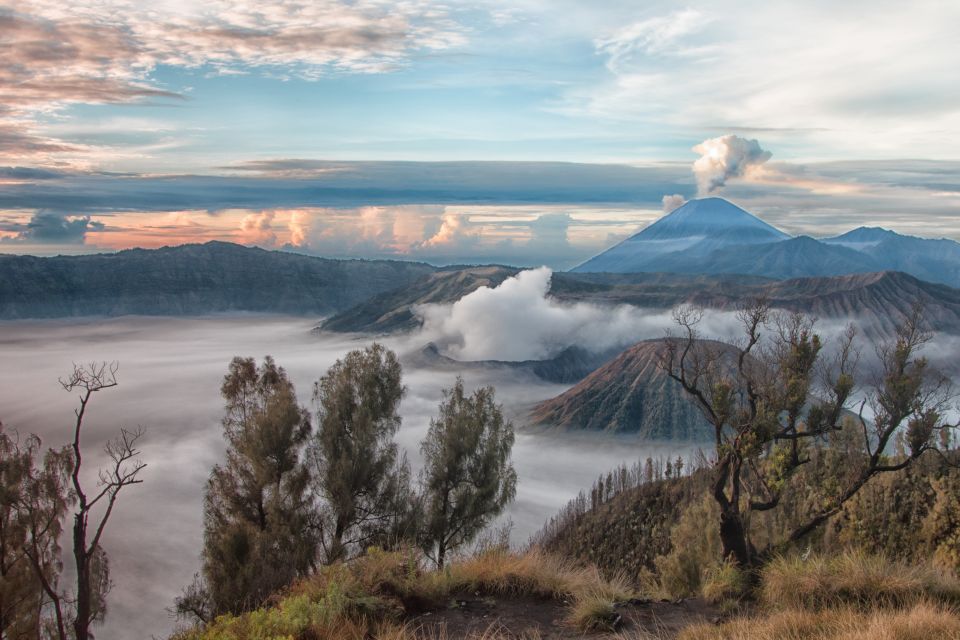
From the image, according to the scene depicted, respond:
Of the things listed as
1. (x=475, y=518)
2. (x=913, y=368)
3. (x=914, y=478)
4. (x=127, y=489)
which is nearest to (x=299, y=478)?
(x=475, y=518)

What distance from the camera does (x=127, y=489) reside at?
14038 centimetres

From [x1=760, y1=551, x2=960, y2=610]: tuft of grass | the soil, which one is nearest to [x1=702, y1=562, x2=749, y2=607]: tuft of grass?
the soil

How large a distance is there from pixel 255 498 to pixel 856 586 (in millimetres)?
23045

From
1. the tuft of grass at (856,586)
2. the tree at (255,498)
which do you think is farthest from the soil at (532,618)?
the tree at (255,498)

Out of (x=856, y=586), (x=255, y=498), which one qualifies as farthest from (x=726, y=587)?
(x=255, y=498)

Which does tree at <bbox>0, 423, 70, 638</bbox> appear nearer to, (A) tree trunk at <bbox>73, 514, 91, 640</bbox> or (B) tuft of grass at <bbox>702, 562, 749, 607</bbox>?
(A) tree trunk at <bbox>73, 514, 91, 640</bbox>

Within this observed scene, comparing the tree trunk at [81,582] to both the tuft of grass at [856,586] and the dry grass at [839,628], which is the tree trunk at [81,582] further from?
the tuft of grass at [856,586]

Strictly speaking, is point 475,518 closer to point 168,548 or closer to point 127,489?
point 168,548

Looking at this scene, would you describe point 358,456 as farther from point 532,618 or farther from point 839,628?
point 839,628

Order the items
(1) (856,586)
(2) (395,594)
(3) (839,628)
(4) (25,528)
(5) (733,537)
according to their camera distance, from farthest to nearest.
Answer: (4) (25,528), (5) (733,537), (1) (856,586), (2) (395,594), (3) (839,628)

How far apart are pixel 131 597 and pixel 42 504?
62.5 meters

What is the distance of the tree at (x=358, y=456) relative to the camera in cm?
2923

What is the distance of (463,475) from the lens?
33812 millimetres

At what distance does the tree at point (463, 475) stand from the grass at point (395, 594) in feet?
58.5
